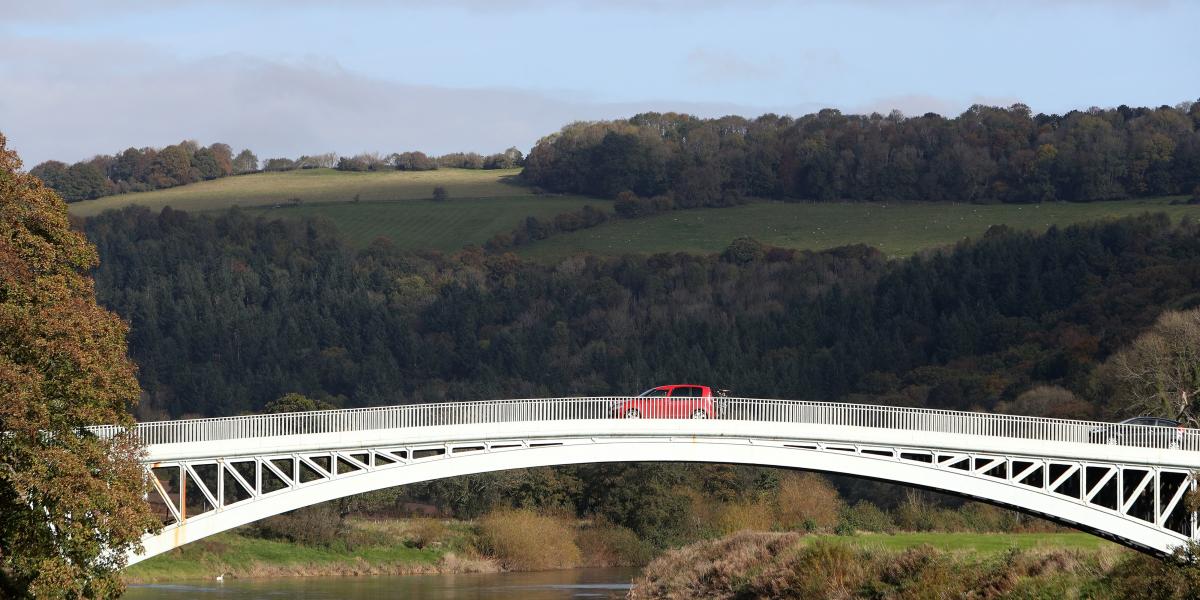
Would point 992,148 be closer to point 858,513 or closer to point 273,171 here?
point 273,171

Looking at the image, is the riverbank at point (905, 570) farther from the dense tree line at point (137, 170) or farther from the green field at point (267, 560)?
the dense tree line at point (137, 170)

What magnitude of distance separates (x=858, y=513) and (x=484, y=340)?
239ft

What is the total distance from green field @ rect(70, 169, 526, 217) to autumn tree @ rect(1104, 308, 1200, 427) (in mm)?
93249

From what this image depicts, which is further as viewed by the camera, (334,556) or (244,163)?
(244,163)

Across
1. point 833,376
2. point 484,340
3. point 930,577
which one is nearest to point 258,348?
point 484,340

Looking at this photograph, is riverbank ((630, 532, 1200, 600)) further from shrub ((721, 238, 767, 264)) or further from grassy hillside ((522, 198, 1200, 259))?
grassy hillside ((522, 198, 1200, 259))

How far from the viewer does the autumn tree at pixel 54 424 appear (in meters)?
33.3

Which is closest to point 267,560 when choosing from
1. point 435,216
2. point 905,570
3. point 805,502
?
point 805,502

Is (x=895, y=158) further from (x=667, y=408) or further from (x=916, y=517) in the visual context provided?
(x=667, y=408)

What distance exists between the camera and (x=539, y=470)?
84.0 metres

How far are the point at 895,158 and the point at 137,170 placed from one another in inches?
2999

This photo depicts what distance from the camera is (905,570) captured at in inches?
1938

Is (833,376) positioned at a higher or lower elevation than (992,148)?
lower

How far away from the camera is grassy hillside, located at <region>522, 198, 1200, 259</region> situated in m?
144
